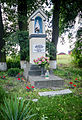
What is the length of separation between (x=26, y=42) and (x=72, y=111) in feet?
20.2

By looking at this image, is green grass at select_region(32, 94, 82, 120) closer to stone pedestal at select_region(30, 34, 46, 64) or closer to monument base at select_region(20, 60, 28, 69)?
stone pedestal at select_region(30, 34, 46, 64)

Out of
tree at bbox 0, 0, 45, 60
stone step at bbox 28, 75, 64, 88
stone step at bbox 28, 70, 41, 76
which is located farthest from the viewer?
tree at bbox 0, 0, 45, 60

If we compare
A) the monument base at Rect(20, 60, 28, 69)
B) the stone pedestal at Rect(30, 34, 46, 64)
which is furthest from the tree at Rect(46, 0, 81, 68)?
the stone pedestal at Rect(30, 34, 46, 64)

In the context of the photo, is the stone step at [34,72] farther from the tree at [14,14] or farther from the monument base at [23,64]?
the tree at [14,14]

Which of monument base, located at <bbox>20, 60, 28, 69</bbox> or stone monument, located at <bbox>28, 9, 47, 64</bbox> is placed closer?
stone monument, located at <bbox>28, 9, 47, 64</bbox>

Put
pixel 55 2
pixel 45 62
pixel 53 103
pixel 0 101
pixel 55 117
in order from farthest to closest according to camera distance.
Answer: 1. pixel 55 2
2. pixel 45 62
3. pixel 53 103
4. pixel 0 101
5. pixel 55 117

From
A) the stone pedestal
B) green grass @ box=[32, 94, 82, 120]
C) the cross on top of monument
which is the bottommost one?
green grass @ box=[32, 94, 82, 120]

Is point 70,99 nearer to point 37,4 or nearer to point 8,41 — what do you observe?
point 8,41

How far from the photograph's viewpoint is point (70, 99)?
3801 millimetres

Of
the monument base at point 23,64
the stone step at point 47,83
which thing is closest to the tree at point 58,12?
the monument base at point 23,64

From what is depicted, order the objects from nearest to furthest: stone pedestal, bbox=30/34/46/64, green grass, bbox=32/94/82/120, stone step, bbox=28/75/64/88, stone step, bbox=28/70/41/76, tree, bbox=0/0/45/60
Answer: green grass, bbox=32/94/82/120 → stone step, bbox=28/75/64/88 → stone step, bbox=28/70/41/76 → stone pedestal, bbox=30/34/46/64 → tree, bbox=0/0/45/60

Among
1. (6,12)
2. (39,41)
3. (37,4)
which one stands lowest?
(39,41)

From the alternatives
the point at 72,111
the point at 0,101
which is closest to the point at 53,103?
the point at 72,111

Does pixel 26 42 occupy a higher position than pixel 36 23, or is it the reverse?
pixel 36 23
